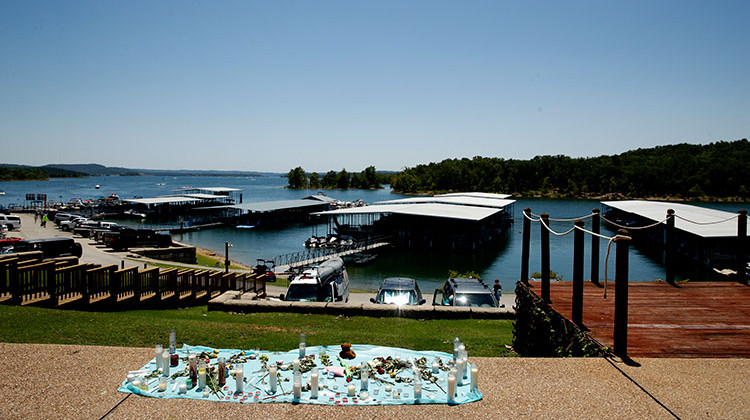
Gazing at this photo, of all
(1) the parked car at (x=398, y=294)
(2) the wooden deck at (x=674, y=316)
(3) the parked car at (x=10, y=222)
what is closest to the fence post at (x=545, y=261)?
(2) the wooden deck at (x=674, y=316)

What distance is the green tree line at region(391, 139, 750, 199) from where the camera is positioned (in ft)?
427

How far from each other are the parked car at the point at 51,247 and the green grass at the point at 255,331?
16.4 m

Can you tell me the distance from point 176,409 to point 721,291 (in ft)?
37.9

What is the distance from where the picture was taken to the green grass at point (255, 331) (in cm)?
935

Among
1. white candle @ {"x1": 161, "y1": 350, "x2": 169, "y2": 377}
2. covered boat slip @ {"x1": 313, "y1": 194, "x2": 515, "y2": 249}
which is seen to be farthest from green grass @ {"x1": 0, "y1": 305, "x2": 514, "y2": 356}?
covered boat slip @ {"x1": 313, "y1": 194, "x2": 515, "y2": 249}

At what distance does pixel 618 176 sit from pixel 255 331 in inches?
6471

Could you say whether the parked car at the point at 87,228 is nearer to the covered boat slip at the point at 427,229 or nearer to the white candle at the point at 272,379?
the covered boat slip at the point at 427,229

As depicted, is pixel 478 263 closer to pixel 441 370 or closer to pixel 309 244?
pixel 309 244

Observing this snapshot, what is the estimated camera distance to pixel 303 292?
15.6 metres

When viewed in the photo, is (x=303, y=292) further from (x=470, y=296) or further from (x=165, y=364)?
(x=165, y=364)

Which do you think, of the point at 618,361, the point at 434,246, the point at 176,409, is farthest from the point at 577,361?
the point at 434,246

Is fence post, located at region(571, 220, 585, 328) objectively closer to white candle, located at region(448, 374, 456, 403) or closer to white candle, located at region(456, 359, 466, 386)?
white candle, located at region(456, 359, 466, 386)

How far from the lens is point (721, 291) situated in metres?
10.4

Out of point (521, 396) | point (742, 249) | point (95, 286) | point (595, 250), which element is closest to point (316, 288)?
point (95, 286)
